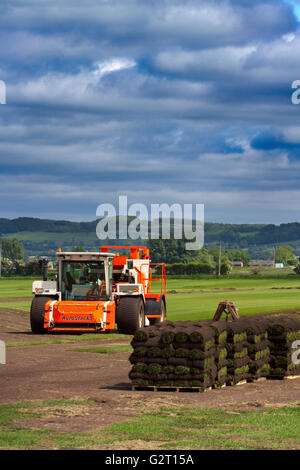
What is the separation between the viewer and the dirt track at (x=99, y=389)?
1800 cm

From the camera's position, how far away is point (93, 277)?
3797 cm

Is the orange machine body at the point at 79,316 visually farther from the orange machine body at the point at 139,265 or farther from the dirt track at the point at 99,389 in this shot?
the dirt track at the point at 99,389

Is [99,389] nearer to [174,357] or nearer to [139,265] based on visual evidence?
[174,357]

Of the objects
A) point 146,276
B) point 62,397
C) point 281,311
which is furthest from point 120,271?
point 62,397

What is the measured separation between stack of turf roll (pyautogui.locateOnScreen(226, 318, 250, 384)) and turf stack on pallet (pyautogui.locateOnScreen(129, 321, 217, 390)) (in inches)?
55.3

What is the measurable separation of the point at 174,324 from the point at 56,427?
6.48 metres

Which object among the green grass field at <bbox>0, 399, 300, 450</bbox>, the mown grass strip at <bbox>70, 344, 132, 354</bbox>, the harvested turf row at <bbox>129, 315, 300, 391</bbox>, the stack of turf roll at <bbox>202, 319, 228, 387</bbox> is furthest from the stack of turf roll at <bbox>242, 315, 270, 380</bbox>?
the mown grass strip at <bbox>70, 344, 132, 354</bbox>

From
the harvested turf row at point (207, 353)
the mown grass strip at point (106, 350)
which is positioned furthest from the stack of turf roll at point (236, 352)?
the mown grass strip at point (106, 350)

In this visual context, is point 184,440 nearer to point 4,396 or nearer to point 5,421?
point 5,421

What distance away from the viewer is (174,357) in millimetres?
20391

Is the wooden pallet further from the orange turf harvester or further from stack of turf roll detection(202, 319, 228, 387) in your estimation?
the orange turf harvester

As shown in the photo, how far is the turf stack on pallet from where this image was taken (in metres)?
20.3

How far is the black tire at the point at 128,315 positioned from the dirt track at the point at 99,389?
7.46m

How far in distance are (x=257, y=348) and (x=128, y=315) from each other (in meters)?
15.4
